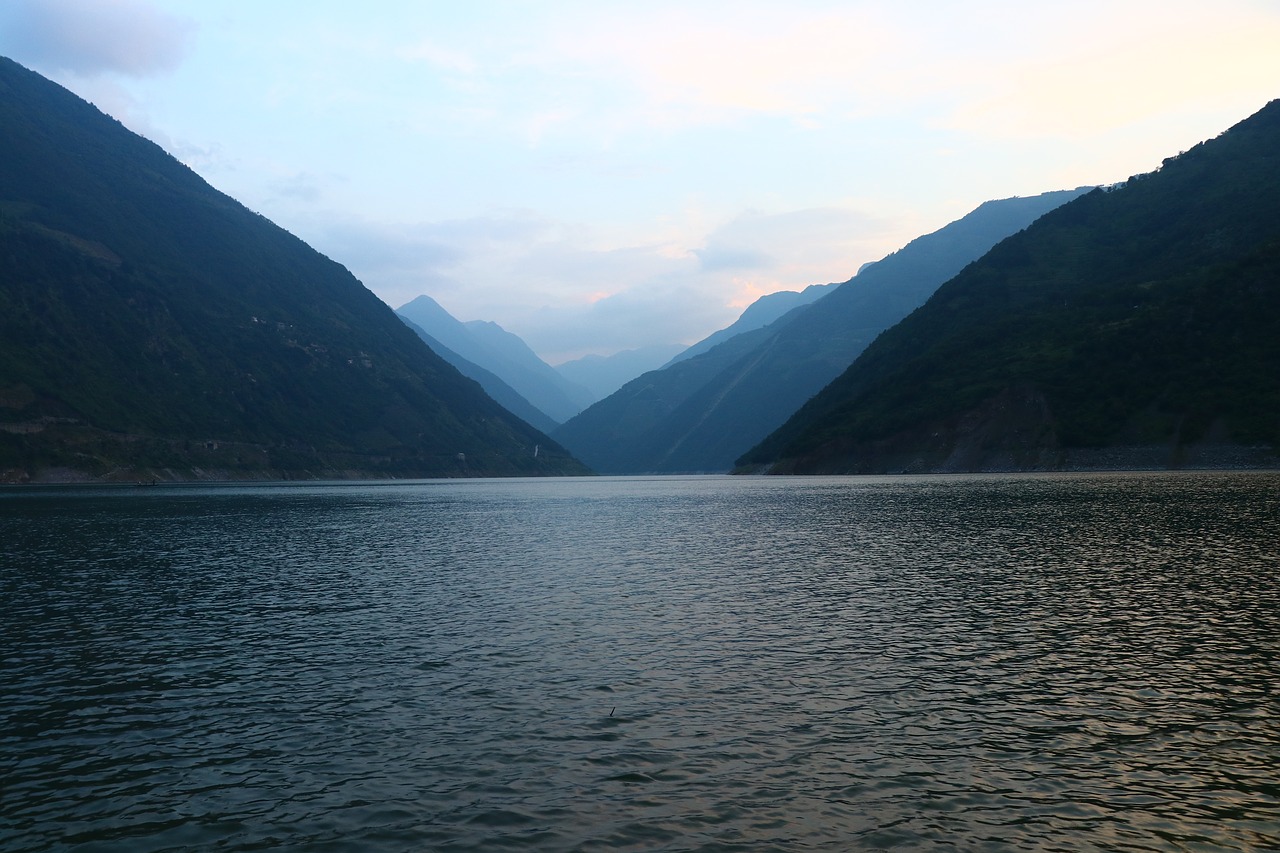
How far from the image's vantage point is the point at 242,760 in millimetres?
22000

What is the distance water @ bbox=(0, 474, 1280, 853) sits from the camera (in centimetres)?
1775

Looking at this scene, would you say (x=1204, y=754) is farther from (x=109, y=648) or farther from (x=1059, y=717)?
(x=109, y=648)

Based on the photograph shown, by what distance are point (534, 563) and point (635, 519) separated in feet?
157

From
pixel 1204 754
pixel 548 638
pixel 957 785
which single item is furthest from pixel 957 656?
pixel 548 638

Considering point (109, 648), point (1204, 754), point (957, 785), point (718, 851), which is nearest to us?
point (718, 851)

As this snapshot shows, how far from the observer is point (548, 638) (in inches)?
1430

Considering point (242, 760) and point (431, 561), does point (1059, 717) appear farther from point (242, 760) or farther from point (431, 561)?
point (431, 561)

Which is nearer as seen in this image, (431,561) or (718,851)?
(718,851)

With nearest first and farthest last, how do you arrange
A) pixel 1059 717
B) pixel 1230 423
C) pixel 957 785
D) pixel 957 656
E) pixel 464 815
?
pixel 464 815, pixel 957 785, pixel 1059 717, pixel 957 656, pixel 1230 423

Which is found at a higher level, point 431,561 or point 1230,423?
point 1230,423

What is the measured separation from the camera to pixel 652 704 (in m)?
26.3

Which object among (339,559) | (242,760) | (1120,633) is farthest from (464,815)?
(339,559)

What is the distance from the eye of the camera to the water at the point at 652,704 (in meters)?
17.8

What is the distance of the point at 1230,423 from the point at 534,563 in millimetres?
180926
